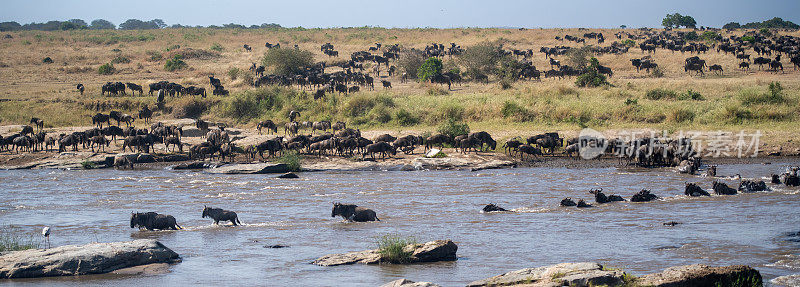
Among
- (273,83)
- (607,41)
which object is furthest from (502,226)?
(607,41)

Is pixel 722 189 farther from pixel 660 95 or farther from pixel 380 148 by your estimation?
pixel 660 95

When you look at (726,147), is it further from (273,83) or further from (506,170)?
(273,83)

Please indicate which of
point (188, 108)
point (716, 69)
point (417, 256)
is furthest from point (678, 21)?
point (417, 256)

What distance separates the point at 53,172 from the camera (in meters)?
26.2

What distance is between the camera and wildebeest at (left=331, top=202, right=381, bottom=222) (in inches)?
605

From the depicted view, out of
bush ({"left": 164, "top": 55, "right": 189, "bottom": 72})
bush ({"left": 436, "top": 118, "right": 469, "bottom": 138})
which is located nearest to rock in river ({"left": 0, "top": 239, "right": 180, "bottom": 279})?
bush ({"left": 436, "top": 118, "right": 469, "bottom": 138})

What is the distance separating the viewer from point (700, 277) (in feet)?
29.1

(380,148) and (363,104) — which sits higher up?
(363,104)

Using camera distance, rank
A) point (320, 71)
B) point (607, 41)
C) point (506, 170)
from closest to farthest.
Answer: point (506, 170) < point (320, 71) < point (607, 41)

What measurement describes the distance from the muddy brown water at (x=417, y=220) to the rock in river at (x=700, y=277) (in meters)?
1.90

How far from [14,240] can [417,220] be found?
784 centimetres

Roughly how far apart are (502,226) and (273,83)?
98.5ft

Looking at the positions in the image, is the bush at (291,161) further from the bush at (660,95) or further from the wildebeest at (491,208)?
the bush at (660,95)

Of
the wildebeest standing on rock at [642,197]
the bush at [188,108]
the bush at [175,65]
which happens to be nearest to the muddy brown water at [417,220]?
the wildebeest standing on rock at [642,197]
